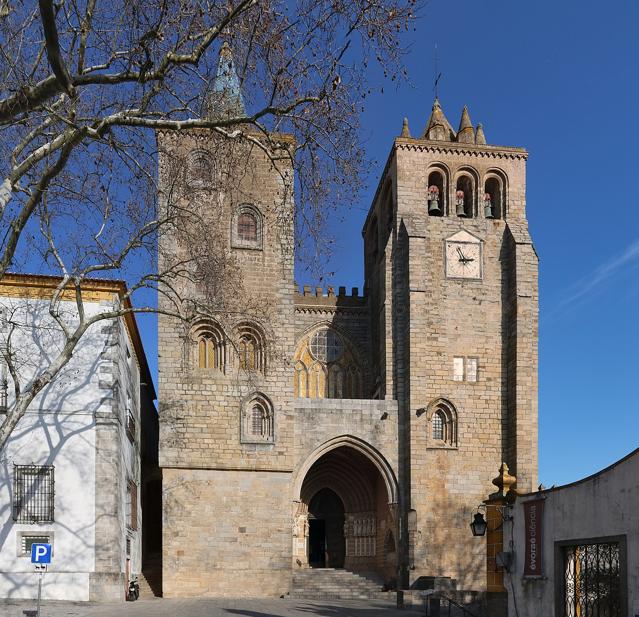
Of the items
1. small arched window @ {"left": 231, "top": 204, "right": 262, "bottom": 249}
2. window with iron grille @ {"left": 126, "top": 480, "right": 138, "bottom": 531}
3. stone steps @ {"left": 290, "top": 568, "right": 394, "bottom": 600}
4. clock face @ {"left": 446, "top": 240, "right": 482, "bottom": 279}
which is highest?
small arched window @ {"left": 231, "top": 204, "right": 262, "bottom": 249}

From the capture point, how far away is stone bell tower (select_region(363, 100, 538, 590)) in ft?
85.9

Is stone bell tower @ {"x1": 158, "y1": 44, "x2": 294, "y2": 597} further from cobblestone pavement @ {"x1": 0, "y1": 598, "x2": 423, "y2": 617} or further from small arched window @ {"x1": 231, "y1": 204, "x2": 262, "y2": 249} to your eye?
cobblestone pavement @ {"x1": 0, "y1": 598, "x2": 423, "y2": 617}

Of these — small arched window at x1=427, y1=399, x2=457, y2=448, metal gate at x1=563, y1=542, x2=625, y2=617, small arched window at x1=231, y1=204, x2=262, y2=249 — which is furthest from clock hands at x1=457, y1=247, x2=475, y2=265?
metal gate at x1=563, y1=542, x2=625, y2=617

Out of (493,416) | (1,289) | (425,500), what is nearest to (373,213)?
(493,416)

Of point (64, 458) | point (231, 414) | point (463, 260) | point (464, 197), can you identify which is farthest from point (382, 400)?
point (64, 458)

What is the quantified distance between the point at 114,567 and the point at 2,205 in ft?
38.1

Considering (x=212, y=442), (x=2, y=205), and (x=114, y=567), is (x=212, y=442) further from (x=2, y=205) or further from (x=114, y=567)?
(x=2, y=205)

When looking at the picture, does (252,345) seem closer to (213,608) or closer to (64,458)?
(64,458)

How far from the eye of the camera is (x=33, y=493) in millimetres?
18109

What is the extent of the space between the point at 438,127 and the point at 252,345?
45.7 ft

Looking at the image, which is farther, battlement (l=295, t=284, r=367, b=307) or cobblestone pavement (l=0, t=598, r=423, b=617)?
battlement (l=295, t=284, r=367, b=307)

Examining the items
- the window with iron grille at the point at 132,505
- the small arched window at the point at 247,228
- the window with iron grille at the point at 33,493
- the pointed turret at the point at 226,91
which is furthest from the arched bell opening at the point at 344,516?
the pointed turret at the point at 226,91

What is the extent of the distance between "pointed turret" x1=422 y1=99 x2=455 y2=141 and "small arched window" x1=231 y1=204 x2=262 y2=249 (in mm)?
10462

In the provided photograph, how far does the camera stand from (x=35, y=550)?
1202cm
